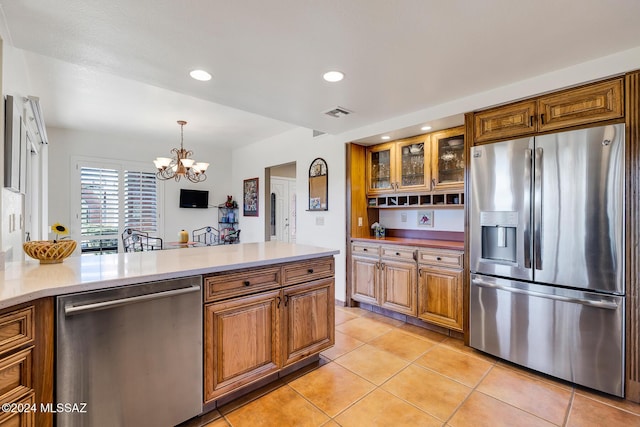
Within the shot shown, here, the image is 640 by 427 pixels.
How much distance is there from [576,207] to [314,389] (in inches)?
90.9

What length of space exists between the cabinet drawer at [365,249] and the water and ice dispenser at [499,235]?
1.22m

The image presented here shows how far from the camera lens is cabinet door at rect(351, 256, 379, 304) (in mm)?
3580

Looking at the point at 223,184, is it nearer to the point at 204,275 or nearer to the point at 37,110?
the point at 37,110

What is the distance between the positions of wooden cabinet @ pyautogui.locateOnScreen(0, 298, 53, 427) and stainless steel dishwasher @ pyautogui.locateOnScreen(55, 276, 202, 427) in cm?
4

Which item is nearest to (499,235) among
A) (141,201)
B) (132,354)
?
(132,354)

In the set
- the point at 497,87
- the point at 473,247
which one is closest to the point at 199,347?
the point at 473,247

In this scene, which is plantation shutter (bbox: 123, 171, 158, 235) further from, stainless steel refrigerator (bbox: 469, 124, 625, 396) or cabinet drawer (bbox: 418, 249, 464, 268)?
stainless steel refrigerator (bbox: 469, 124, 625, 396)

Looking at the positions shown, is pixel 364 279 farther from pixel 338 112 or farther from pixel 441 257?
pixel 338 112

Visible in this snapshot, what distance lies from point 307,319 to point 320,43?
1.96 meters

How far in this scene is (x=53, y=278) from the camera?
55.5 inches

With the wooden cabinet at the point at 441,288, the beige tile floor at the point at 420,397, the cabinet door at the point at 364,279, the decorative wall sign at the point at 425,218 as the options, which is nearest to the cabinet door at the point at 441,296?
the wooden cabinet at the point at 441,288

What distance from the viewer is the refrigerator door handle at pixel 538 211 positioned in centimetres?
228

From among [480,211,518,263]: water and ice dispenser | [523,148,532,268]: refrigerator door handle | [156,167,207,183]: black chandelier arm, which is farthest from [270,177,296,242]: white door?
[523,148,532,268]: refrigerator door handle

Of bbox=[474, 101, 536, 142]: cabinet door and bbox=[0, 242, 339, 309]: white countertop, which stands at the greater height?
bbox=[474, 101, 536, 142]: cabinet door
